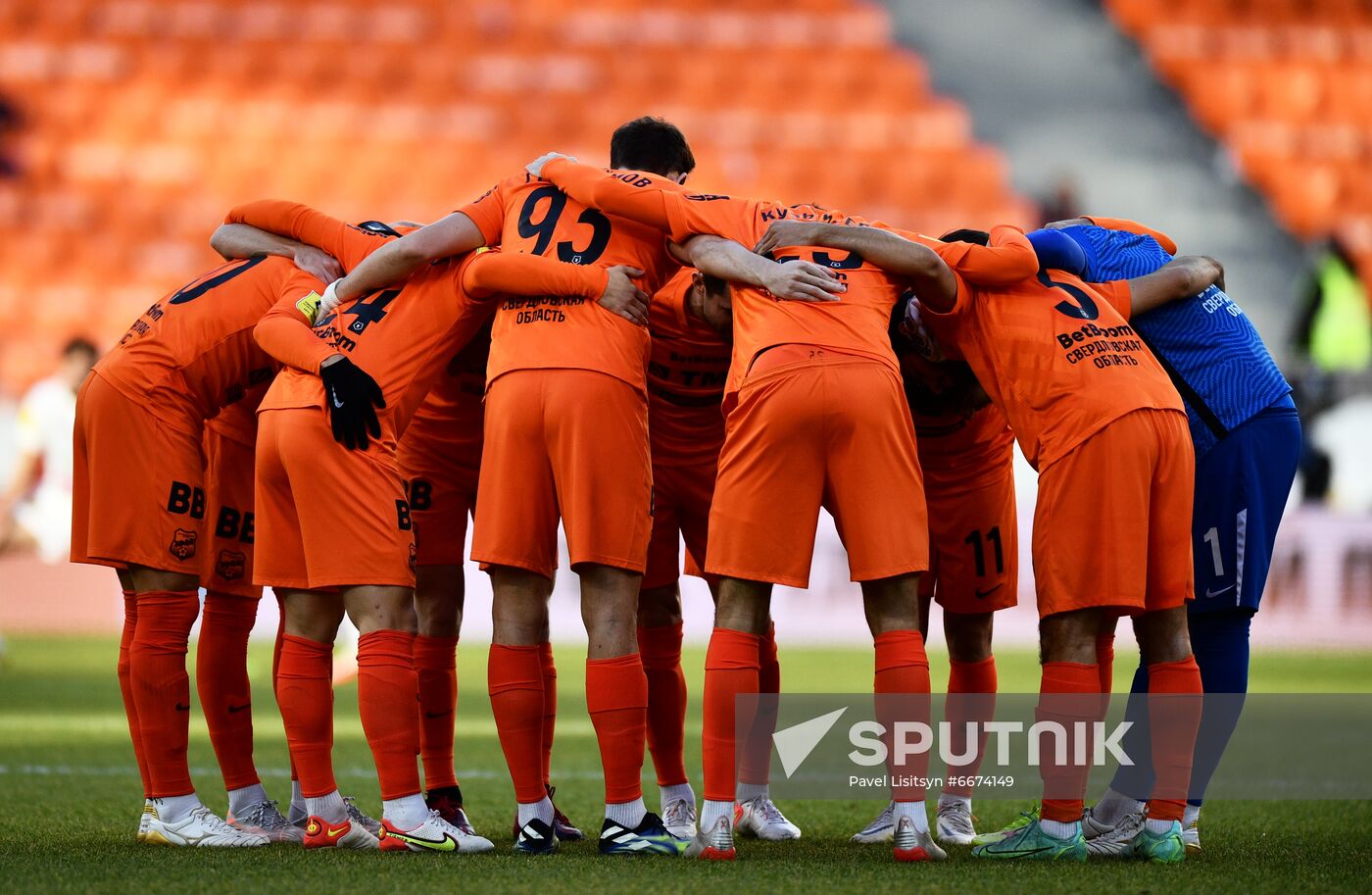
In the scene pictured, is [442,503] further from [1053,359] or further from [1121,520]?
[1121,520]

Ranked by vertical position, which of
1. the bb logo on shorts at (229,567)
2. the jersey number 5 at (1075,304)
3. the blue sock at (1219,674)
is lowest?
the blue sock at (1219,674)

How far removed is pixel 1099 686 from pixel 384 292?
2.54 m

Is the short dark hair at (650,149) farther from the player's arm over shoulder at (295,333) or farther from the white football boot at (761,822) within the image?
the white football boot at (761,822)

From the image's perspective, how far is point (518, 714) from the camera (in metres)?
4.73

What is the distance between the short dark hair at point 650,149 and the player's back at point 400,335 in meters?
0.67

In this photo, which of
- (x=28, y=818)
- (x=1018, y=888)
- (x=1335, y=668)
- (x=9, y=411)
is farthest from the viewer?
(x=9, y=411)

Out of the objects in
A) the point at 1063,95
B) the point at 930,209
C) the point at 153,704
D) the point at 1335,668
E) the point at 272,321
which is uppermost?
the point at 1063,95

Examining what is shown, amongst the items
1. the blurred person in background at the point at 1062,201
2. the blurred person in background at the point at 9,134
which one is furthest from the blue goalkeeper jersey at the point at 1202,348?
the blurred person in background at the point at 9,134

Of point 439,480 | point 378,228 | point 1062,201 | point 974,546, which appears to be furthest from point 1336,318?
point 378,228

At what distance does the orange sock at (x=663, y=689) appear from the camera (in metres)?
5.37

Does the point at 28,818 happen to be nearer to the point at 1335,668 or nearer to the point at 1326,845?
the point at 1326,845

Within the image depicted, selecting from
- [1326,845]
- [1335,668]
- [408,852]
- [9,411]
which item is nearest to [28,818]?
[408,852]

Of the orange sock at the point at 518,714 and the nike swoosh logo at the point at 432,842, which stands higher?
the orange sock at the point at 518,714

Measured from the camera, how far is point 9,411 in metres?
15.1
